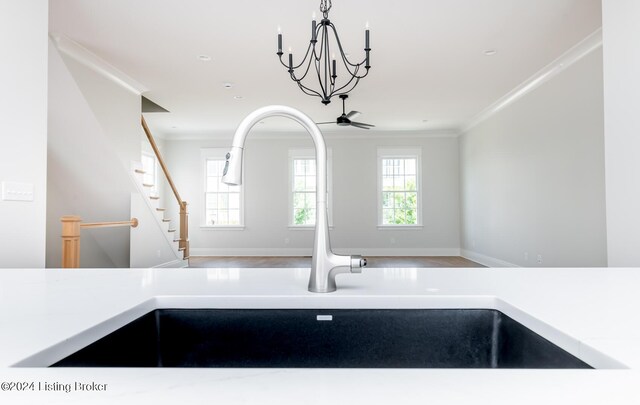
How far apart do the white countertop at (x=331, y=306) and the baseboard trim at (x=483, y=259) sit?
567 centimetres

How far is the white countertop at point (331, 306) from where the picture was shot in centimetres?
39

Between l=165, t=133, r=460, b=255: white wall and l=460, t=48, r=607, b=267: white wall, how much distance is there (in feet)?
4.07

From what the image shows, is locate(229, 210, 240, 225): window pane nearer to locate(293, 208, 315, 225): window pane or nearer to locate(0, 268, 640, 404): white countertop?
locate(293, 208, 315, 225): window pane

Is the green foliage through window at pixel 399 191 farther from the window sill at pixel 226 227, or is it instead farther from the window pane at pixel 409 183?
the window sill at pixel 226 227

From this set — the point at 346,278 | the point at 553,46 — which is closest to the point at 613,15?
the point at 553,46

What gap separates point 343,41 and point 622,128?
2.57 m

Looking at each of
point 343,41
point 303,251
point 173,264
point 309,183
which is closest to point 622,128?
point 343,41

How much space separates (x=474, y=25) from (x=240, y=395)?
13.0 ft

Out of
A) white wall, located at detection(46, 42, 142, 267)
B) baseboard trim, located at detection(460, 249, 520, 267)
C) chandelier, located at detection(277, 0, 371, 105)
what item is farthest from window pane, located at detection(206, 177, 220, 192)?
baseboard trim, located at detection(460, 249, 520, 267)

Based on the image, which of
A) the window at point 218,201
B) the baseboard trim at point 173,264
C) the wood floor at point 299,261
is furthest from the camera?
the window at point 218,201

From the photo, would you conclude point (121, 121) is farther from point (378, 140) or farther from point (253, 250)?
point (378, 140)

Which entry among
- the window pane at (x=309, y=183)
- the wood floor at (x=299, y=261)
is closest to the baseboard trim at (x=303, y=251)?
the wood floor at (x=299, y=261)

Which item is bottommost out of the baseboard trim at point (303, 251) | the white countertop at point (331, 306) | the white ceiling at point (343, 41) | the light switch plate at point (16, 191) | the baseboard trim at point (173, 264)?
the baseboard trim at point (303, 251)

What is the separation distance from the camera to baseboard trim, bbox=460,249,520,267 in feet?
20.8
